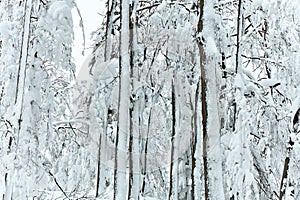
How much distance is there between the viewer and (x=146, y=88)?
36.6 ft

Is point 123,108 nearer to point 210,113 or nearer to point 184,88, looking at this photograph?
point 210,113

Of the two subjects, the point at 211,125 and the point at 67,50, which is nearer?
the point at 211,125

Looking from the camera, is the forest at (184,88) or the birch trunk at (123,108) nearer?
the forest at (184,88)

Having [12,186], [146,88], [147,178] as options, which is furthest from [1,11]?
[147,178]

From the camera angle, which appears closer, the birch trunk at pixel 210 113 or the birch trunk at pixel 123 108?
the birch trunk at pixel 210 113

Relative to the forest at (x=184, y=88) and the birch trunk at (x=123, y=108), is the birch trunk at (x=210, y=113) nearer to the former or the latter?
the forest at (x=184, y=88)

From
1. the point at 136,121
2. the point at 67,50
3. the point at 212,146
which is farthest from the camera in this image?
the point at 136,121

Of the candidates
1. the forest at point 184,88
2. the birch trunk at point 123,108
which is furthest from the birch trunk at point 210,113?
the birch trunk at point 123,108

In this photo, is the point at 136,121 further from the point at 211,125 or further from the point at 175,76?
the point at 211,125

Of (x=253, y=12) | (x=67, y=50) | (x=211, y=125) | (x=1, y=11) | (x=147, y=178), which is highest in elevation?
(x=253, y=12)

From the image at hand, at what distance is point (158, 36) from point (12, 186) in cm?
595

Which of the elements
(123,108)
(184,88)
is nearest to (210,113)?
(123,108)

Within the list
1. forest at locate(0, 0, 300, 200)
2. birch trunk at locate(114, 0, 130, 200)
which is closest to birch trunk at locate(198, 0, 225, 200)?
forest at locate(0, 0, 300, 200)

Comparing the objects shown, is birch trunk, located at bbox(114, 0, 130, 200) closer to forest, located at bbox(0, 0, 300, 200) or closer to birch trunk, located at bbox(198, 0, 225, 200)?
forest, located at bbox(0, 0, 300, 200)
